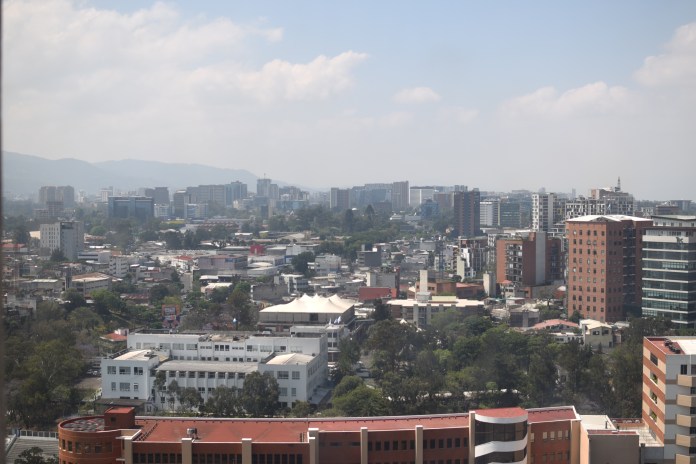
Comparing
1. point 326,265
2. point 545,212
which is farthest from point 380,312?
point 545,212

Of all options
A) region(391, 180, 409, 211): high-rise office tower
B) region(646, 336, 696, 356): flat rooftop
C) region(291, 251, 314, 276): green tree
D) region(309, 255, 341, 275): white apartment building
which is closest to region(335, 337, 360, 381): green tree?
region(646, 336, 696, 356): flat rooftop

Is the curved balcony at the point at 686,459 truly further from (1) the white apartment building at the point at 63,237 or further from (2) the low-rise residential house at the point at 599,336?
(1) the white apartment building at the point at 63,237

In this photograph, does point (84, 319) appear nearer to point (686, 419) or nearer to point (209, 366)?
point (209, 366)

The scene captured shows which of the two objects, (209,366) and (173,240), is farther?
(173,240)

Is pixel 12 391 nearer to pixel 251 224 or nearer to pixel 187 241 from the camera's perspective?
pixel 187 241

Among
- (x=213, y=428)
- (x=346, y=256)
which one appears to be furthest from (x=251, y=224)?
(x=213, y=428)

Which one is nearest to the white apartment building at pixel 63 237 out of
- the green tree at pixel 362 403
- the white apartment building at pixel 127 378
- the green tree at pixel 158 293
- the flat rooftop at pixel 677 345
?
the green tree at pixel 158 293
